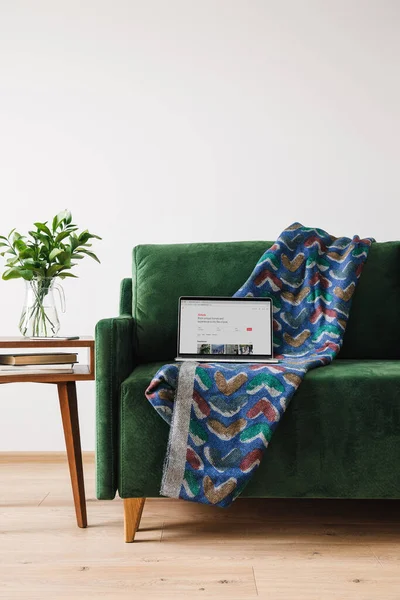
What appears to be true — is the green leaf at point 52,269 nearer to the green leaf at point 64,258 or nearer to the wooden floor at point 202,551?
the green leaf at point 64,258

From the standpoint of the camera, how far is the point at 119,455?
170 centimetres

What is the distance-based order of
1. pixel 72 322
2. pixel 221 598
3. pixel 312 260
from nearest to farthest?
pixel 221 598, pixel 312 260, pixel 72 322

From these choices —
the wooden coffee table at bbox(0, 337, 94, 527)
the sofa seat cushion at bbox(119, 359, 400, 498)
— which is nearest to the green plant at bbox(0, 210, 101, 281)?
the wooden coffee table at bbox(0, 337, 94, 527)

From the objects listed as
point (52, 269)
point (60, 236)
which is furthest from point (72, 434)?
point (60, 236)

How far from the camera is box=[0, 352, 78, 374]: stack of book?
6.01 feet

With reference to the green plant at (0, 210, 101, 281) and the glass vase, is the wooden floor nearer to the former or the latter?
the glass vase

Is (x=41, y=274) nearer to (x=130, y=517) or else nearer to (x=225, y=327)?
(x=225, y=327)

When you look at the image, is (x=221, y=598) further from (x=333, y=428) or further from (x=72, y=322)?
(x=72, y=322)

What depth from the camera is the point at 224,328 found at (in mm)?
2004

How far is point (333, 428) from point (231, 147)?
56.8 inches

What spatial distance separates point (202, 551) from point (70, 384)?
0.61 metres

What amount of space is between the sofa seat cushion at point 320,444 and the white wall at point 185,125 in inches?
41.6

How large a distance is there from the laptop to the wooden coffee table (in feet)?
1.02

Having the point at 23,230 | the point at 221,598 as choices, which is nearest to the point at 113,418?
the point at 221,598
